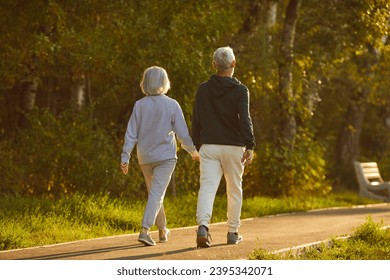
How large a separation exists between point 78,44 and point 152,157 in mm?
7047

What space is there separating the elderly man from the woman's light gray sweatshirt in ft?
0.77

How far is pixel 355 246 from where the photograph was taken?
A: 12016 mm

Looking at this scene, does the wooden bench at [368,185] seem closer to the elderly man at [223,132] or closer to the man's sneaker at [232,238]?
the man's sneaker at [232,238]

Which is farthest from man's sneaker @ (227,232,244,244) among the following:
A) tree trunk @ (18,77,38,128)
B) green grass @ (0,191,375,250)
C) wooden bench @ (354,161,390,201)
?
wooden bench @ (354,161,390,201)

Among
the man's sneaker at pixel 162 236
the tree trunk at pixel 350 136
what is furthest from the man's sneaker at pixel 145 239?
the tree trunk at pixel 350 136

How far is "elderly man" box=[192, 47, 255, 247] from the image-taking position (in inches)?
450

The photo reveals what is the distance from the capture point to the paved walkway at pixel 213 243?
1067cm

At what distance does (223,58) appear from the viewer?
1145 cm

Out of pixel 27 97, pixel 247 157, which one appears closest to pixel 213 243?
pixel 247 157

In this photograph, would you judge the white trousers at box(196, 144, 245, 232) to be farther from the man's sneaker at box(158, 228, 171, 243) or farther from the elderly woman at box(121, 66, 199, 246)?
the man's sneaker at box(158, 228, 171, 243)

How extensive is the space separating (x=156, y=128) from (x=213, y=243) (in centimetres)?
146

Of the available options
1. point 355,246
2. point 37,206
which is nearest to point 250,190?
point 37,206

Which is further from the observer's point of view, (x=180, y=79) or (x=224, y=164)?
(x=180, y=79)
